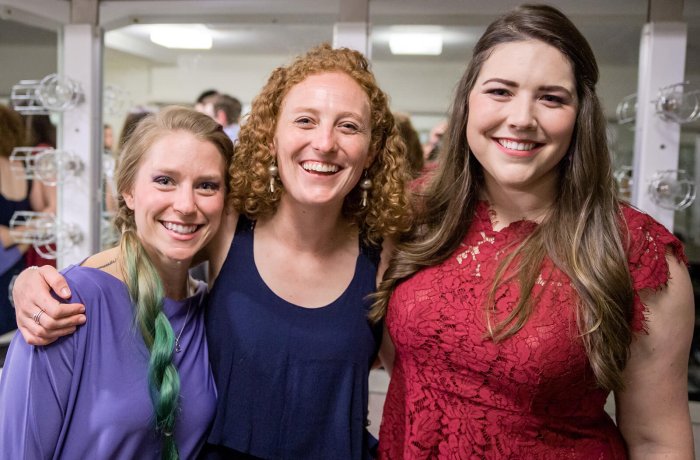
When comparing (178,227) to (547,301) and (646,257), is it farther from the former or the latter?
(646,257)

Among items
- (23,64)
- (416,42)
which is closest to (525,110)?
(416,42)

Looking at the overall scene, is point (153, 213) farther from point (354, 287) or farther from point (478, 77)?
point (478, 77)

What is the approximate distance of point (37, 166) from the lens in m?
2.04

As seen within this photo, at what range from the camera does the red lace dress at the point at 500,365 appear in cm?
115

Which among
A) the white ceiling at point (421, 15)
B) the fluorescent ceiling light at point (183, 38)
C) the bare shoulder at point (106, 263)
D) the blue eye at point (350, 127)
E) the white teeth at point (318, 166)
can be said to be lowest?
the bare shoulder at point (106, 263)

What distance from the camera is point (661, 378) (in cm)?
120

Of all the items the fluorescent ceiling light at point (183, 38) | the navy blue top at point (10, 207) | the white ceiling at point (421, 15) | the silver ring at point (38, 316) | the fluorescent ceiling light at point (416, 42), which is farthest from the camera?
the fluorescent ceiling light at point (183, 38)

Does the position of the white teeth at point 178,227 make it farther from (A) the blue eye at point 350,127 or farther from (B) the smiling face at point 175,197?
(A) the blue eye at point 350,127

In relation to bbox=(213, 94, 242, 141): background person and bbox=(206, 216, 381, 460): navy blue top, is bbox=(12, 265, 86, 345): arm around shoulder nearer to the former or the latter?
bbox=(206, 216, 381, 460): navy blue top

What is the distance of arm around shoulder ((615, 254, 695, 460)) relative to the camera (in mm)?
1161

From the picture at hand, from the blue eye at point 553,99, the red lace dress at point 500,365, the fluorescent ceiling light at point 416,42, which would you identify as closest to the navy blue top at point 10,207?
the fluorescent ceiling light at point 416,42

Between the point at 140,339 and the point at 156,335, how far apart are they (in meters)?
0.03

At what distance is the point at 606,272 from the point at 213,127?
0.84 metres

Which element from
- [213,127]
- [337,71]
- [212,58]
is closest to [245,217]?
[213,127]
